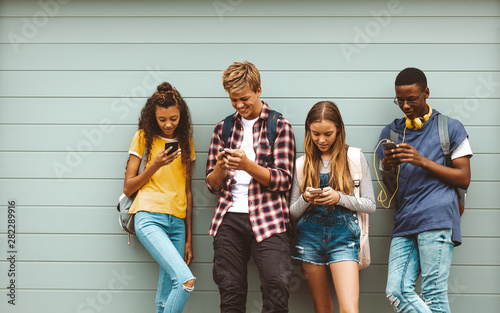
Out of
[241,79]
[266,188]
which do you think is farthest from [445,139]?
[241,79]

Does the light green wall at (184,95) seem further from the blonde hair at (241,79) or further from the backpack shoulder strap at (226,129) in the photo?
the blonde hair at (241,79)

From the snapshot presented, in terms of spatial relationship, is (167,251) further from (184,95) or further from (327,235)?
(184,95)

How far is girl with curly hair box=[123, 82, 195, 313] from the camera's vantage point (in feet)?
10.7

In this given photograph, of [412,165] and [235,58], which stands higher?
[235,58]

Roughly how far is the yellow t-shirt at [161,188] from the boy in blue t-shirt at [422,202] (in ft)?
5.36

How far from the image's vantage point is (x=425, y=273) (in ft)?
10.3

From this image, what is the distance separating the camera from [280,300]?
3.01 m

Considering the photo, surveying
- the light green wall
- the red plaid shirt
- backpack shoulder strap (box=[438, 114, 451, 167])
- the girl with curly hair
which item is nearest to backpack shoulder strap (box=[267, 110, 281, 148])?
the red plaid shirt

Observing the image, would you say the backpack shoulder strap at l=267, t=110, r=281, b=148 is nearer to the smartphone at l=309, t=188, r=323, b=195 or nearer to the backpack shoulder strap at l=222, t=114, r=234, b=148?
the backpack shoulder strap at l=222, t=114, r=234, b=148

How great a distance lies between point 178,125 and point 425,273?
2191 mm

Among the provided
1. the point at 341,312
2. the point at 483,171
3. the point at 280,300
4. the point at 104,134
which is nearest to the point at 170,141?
the point at 104,134

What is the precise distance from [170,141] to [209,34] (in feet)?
3.43

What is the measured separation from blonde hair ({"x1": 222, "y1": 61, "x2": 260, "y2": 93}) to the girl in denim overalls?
1.63 feet

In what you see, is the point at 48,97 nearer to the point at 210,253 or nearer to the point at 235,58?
the point at 235,58
